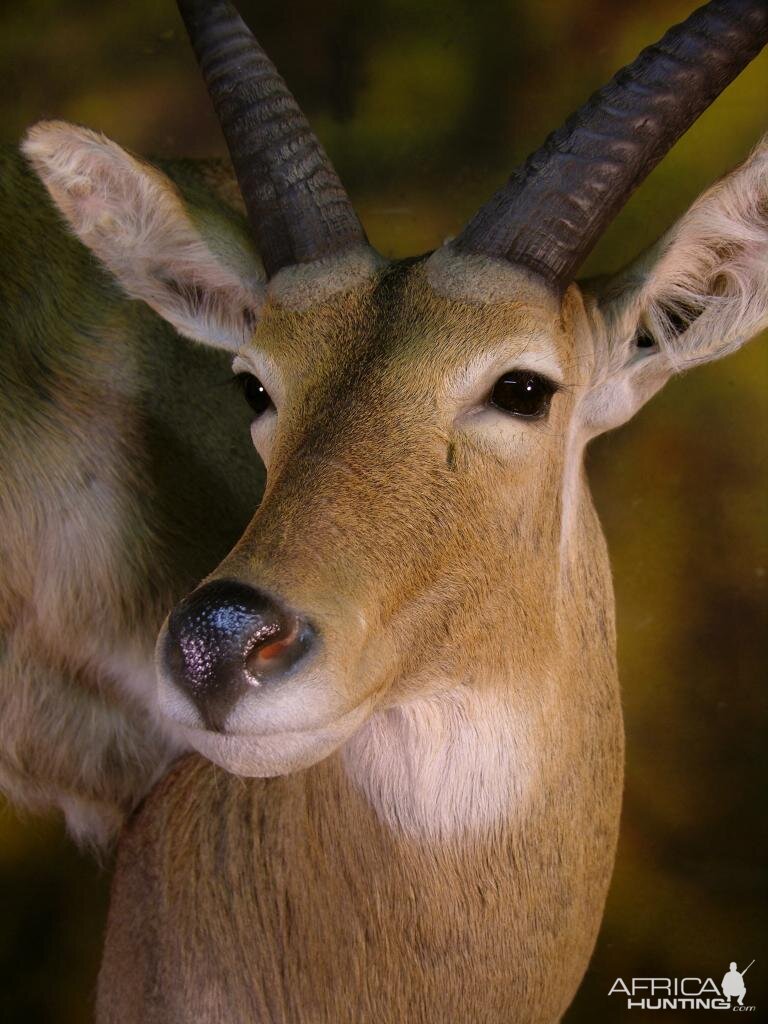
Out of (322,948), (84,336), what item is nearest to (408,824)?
(322,948)

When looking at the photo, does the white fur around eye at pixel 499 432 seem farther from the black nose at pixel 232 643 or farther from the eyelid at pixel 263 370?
the black nose at pixel 232 643

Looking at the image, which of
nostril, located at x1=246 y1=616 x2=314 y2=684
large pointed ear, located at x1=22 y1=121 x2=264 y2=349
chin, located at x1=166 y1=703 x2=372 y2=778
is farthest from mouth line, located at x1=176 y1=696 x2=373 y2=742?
large pointed ear, located at x1=22 y1=121 x2=264 y2=349

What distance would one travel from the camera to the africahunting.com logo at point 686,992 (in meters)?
4.24

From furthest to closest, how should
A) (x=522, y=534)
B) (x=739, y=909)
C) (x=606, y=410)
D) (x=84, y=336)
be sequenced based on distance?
1. (x=739, y=909)
2. (x=84, y=336)
3. (x=606, y=410)
4. (x=522, y=534)

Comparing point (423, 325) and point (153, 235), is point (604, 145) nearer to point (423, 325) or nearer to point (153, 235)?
point (423, 325)

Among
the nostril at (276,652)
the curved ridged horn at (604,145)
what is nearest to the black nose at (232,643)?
the nostril at (276,652)

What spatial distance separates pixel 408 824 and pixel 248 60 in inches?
63.4

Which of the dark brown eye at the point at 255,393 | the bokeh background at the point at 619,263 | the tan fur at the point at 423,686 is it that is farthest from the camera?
the bokeh background at the point at 619,263

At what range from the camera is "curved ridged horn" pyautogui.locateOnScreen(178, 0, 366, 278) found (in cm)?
245

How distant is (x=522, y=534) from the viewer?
224 centimetres

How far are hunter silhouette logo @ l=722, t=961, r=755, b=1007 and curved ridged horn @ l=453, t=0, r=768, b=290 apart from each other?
2.93 metres

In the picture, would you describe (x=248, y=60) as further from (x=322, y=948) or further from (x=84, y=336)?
(x=322, y=948)

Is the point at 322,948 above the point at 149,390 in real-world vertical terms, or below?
below

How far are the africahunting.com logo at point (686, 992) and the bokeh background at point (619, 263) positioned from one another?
0.04 metres
